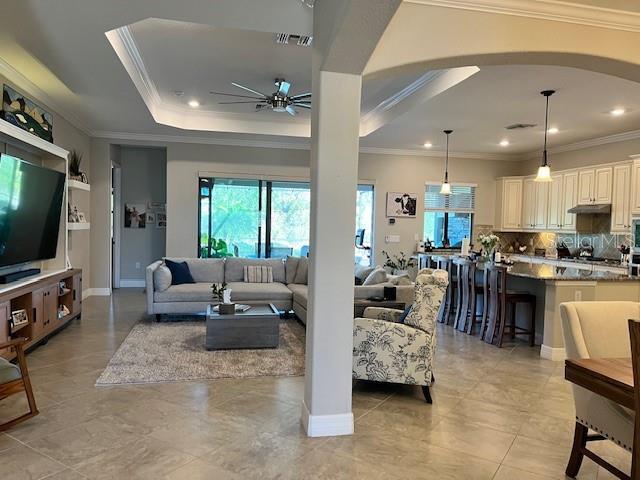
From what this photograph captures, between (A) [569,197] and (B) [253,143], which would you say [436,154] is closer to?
(A) [569,197]

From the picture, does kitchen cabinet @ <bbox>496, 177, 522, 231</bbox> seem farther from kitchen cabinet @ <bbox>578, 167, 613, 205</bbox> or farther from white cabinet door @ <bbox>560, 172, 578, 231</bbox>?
kitchen cabinet @ <bbox>578, 167, 613, 205</bbox>

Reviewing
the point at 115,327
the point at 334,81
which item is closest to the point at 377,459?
the point at 334,81

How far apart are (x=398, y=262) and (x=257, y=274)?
129 inches

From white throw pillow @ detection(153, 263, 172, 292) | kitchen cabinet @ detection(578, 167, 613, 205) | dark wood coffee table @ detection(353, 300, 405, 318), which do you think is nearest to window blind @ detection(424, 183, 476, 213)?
kitchen cabinet @ detection(578, 167, 613, 205)

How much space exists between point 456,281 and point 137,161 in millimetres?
6645

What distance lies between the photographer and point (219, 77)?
5438mm

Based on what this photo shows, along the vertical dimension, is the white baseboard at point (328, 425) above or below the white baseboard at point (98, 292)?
below

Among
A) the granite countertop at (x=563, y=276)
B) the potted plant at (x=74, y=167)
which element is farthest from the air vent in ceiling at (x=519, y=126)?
the potted plant at (x=74, y=167)

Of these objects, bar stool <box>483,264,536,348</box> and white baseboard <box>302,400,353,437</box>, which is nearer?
white baseboard <box>302,400,353,437</box>

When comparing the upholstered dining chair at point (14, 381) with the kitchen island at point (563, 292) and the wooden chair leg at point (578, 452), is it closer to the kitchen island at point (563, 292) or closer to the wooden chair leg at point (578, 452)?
the wooden chair leg at point (578, 452)

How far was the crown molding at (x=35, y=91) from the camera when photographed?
457 cm

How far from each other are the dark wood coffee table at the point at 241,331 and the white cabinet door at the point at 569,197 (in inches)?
223

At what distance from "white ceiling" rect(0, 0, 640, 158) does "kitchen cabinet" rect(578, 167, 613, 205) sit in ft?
1.96

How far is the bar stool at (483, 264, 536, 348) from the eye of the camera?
528 centimetres
